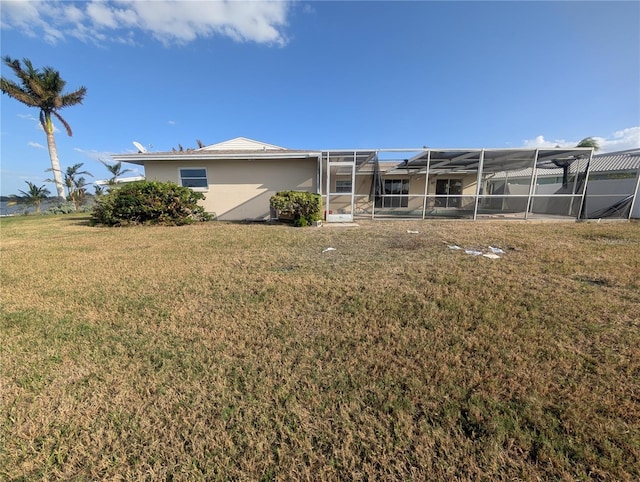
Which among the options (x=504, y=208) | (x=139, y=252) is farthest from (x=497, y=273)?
(x=504, y=208)

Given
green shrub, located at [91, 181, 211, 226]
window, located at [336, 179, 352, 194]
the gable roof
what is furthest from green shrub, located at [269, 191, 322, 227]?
the gable roof

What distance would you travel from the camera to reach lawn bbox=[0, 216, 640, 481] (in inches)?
62.1

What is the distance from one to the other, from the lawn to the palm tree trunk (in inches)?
757

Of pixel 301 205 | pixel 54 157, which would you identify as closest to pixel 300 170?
pixel 301 205

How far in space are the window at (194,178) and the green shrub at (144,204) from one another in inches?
64.5

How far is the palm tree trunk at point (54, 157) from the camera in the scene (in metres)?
18.2

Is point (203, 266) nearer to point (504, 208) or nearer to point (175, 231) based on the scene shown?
point (175, 231)

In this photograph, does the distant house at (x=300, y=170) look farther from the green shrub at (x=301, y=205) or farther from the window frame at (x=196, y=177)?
the green shrub at (x=301, y=205)

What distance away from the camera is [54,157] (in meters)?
18.4

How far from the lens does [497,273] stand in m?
4.66

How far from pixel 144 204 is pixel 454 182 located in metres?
19.2

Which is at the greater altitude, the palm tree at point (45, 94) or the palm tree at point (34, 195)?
the palm tree at point (45, 94)

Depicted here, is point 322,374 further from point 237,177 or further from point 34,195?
point 34,195

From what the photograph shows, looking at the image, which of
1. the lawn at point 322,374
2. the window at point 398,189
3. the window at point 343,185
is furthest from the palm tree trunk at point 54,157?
the window at point 398,189
